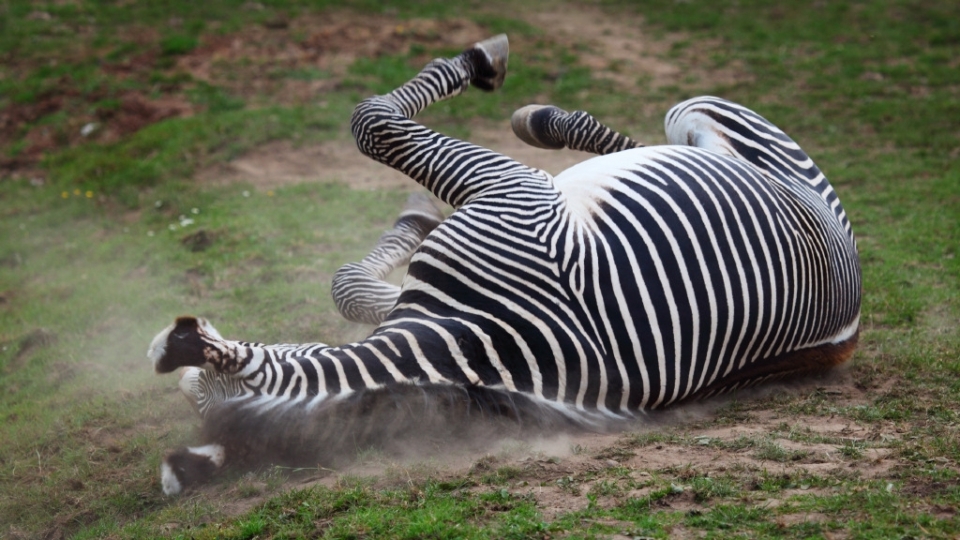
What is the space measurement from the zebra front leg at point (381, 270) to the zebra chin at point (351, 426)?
150 centimetres

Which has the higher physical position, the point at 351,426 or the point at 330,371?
the point at 330,371

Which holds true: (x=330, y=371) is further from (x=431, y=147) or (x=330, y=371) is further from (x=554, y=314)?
(x=431, y=147)

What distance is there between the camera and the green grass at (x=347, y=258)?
3482 millimetres

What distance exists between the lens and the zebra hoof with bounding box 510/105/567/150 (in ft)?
20.2

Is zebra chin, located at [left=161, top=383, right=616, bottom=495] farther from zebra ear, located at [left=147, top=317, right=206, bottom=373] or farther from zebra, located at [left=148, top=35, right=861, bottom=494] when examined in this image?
zebra ear, located at [left=147, top=317, right=206, bottom=373]

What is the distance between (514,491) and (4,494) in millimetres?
2568

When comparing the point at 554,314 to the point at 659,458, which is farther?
the point at 554,314

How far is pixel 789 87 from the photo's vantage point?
1184 centimetres

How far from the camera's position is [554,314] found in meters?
4.06

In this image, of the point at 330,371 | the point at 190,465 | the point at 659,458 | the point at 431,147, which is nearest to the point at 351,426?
the point at 330,371

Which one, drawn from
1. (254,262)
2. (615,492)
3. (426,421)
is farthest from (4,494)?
(254,262)

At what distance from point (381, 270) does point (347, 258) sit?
171 cm

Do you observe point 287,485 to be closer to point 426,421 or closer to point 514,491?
point 426,421

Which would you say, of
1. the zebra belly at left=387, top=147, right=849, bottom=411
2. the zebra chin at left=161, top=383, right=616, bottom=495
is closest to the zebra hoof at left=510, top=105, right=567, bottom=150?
the zebra belly at left=387, top=147, right=849, bottom=411
